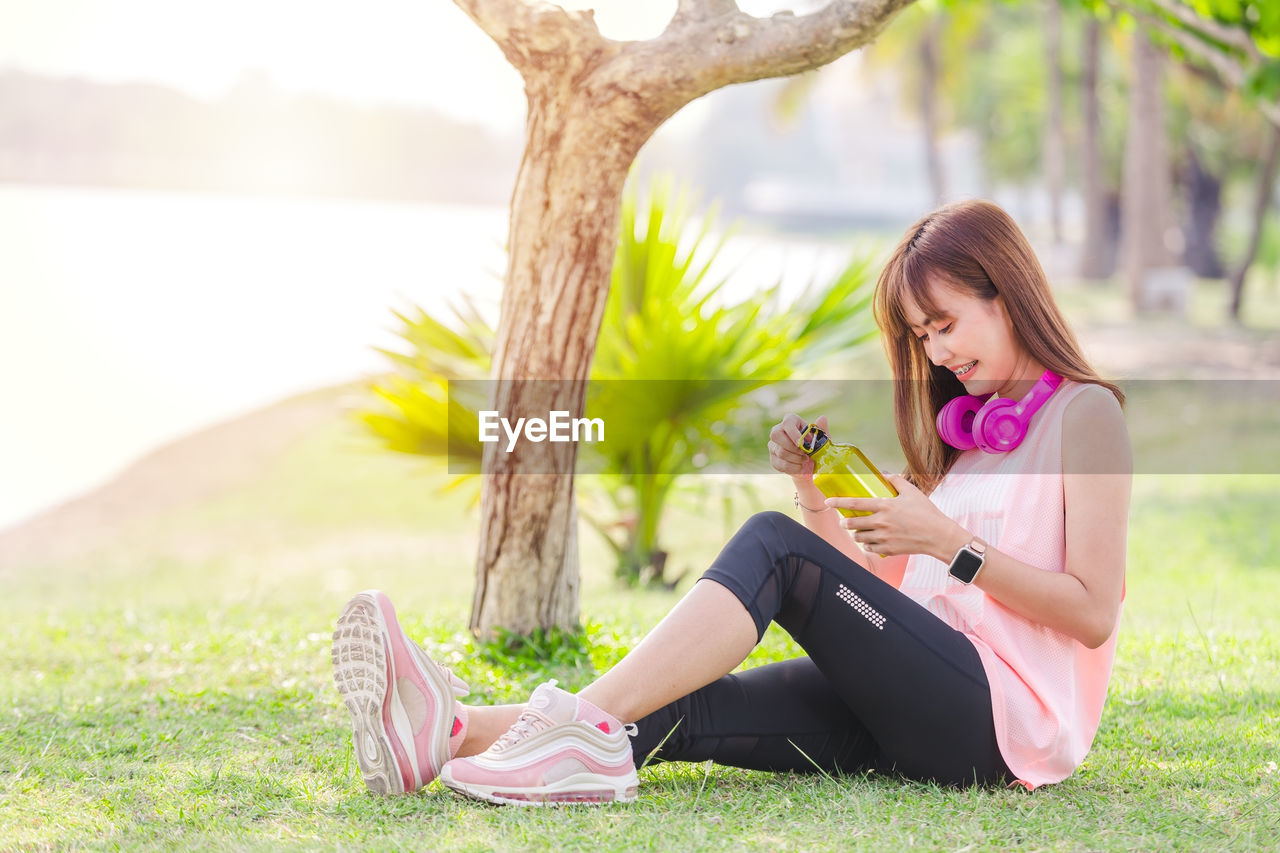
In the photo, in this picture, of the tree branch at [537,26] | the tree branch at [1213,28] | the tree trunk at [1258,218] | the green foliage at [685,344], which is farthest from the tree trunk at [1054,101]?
the tree branch at [537,26]

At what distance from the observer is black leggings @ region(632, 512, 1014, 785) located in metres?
1.88

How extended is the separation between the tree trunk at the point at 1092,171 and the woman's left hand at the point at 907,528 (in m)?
13.7

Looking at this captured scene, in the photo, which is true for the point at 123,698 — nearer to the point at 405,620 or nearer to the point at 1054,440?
the point at 405,620

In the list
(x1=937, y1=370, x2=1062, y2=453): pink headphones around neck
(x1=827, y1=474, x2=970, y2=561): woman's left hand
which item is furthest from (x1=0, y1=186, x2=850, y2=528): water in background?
(x1=827, y1=474, x2=970, y2=561): woman's left hand

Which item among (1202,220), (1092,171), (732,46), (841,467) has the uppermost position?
(1202,220)

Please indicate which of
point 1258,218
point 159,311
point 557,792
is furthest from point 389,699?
point 159,311

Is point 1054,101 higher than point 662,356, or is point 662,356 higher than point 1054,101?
point 1054,101

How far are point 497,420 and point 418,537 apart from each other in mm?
6044

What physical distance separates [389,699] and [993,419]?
1.16 metres

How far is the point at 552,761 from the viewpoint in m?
Answer: 1.86

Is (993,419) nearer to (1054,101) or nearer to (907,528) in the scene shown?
(907,528)

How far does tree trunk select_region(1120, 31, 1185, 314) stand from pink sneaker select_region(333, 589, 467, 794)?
11041 mm

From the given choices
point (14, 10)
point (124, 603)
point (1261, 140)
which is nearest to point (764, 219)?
point (14, 10)

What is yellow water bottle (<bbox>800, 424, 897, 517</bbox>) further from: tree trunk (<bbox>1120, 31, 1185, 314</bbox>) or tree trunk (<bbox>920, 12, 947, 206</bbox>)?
tree trunk (<bbox>920, 12, 947, 206</bbox>)
